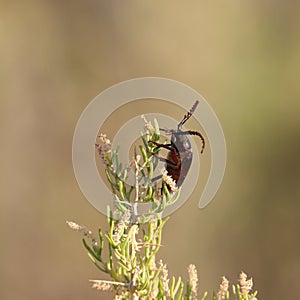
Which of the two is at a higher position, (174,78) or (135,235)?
(174,78)

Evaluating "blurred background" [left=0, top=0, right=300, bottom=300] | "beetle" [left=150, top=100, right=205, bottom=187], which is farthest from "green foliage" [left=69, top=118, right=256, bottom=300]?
"blurred background" [left=0, top=0, right=300, bottom=300]

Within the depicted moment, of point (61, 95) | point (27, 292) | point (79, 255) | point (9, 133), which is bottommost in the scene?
point (27, 292)

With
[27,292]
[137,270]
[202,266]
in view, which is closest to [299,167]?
[202,266]

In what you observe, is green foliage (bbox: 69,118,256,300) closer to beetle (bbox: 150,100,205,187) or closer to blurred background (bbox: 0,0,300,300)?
beetle (bbox: 150,100,205,187)

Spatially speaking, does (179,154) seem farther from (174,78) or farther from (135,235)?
(174,78)

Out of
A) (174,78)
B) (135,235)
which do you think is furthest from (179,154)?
(174,78)

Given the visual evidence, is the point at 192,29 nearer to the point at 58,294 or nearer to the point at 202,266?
the point at 202,266

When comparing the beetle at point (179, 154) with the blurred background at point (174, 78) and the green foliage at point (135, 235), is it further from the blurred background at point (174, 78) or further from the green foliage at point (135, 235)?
the blurred background at point (174, 78)

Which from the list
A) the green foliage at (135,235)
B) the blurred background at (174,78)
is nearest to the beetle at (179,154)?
the green foliage at (135,235)
